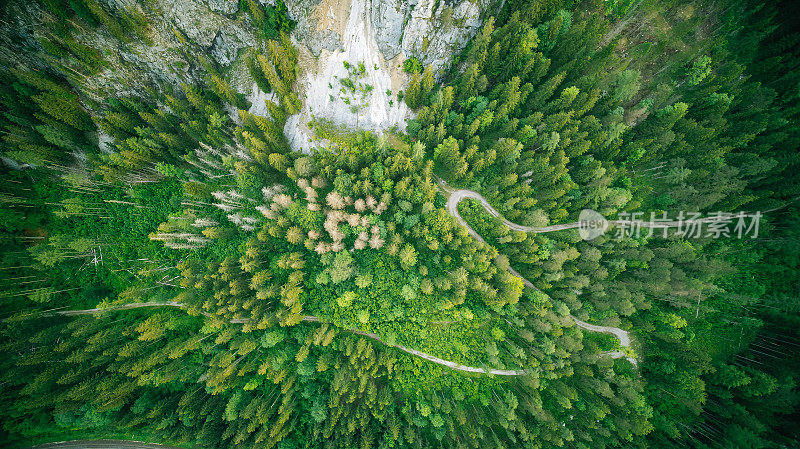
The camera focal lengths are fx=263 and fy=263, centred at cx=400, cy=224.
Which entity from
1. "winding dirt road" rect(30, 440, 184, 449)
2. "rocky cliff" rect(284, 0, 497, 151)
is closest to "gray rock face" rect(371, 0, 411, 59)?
"rocky cliff" rect(284, 0, 497, 151)

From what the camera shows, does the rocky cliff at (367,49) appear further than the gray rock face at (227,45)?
No

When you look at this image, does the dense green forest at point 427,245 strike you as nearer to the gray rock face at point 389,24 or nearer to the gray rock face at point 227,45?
the gray rock face at point 227,45

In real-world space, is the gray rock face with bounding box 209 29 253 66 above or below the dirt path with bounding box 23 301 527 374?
above

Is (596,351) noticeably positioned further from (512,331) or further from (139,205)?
(139,205)

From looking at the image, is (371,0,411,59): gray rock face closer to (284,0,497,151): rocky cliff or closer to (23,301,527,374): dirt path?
(284,0,497,151): rocky cliff

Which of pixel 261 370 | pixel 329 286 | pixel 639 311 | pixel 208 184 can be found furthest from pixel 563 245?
pixel 208 184

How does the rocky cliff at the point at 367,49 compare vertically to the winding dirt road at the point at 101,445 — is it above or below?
above

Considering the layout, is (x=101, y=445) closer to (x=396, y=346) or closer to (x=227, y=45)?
(x=396, y=346)

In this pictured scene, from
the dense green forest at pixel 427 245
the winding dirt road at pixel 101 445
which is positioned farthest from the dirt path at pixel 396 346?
the winding dirt road at pixel 101 445

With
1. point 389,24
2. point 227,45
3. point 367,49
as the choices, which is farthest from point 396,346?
point 227,45
